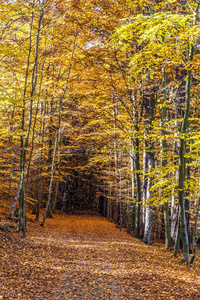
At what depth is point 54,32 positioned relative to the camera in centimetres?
1507

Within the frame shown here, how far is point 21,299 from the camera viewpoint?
520 cm

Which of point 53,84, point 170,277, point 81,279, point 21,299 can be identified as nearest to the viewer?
point 21,299

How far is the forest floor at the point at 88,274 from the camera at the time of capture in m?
6.01

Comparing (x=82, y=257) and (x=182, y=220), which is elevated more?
(x=182, y=220)

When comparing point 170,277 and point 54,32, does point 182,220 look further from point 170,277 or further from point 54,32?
point 54,32

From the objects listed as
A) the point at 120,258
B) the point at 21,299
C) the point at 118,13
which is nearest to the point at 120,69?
the point at 118,13

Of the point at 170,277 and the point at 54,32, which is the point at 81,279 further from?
the point at 54,32

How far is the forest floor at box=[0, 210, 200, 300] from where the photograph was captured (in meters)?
6.01

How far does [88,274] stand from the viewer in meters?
7.40

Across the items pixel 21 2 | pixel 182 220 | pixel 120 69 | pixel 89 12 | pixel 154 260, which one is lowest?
pixel 154 260

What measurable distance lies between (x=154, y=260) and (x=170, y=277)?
198cm

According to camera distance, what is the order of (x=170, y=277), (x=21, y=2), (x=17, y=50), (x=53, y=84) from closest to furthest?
(x=170, y=277), (x=21, y=2), (x=17, y=50), (x=53, y=84)

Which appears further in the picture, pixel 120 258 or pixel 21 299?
pixel 120 258

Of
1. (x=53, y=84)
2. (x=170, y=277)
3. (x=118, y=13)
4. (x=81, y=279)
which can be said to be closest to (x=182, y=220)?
(x=170, y=277)
